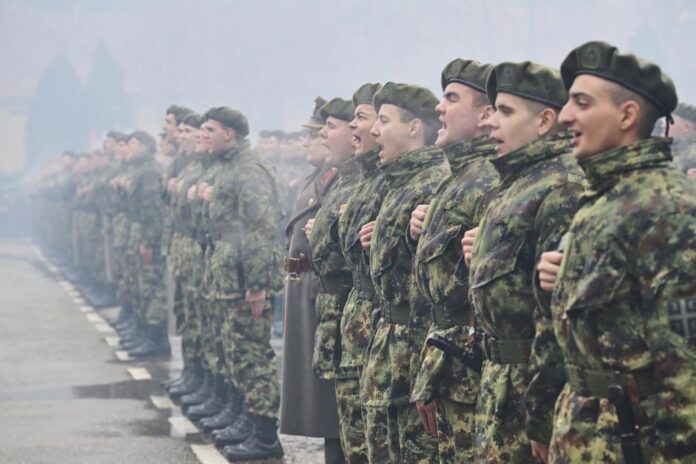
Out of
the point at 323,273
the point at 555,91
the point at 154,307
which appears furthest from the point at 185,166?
the point at 555,91

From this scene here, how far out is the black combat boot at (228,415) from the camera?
9984 mm

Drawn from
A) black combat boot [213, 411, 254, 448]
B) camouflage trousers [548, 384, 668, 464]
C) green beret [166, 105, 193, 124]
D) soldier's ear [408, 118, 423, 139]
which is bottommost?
black combat boot [213, 411, 254, 448]

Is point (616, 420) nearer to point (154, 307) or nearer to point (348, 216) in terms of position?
point (348, 216)

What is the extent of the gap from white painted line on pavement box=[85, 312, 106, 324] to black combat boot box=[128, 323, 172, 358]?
3.61 m

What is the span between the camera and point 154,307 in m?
14.8

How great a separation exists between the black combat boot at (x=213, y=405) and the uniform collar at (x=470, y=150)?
5540mm

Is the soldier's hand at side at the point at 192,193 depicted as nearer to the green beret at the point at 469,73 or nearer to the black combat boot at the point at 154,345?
the black combat boot at the point at 154,345

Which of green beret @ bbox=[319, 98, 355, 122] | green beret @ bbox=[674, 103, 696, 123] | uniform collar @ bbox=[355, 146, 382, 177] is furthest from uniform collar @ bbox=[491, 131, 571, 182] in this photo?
green beret @ bbox=[674, 103, 696, 123]

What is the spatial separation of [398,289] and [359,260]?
29.5 inches

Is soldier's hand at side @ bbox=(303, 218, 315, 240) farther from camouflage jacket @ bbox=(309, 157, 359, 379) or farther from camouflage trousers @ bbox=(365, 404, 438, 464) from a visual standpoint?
camouflage trousers @ bbox=(365, 404, 438, 464)

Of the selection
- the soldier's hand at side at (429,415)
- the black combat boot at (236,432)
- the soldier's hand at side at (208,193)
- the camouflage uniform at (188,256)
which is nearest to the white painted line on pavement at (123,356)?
the camouflage uniform at (188,256)

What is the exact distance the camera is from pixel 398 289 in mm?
6051

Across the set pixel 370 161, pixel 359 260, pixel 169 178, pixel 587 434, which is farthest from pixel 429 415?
pixel 169 178

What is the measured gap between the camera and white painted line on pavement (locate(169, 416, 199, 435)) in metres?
10.1
